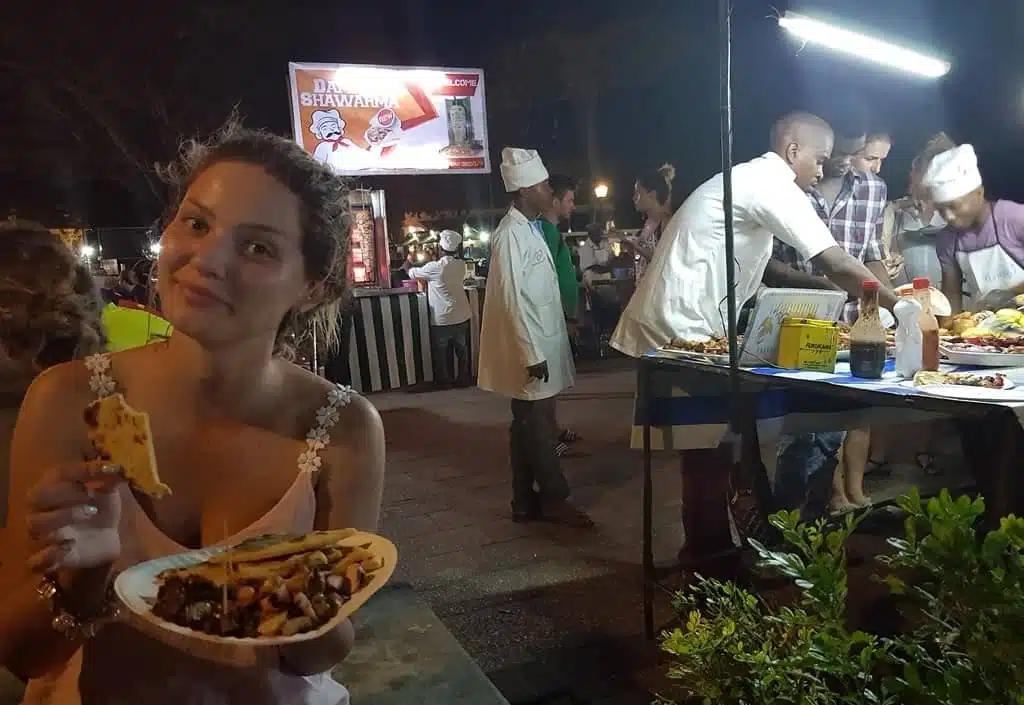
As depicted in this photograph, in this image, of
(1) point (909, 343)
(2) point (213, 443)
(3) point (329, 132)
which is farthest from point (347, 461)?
(3) point (329, 132)

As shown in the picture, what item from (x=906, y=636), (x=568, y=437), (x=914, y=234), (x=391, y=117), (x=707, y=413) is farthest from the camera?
(x=391, y=117)

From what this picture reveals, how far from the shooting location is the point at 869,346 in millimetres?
2701

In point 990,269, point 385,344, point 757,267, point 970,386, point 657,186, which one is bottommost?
point 385,344

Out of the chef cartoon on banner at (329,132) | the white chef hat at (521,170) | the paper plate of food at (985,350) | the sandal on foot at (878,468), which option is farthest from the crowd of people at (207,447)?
the chef cartoon on banner at (329,132)

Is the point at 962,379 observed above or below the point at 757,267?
below

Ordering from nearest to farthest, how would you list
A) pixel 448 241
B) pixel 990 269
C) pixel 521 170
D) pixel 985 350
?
pixel 985 350
pixel 990 269
pixel 521 170
pixel 448 241

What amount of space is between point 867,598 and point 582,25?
11.5 metres

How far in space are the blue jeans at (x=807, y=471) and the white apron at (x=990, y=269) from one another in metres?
1.37

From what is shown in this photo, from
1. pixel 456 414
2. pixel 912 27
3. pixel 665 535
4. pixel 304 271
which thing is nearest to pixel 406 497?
pixel 665 535

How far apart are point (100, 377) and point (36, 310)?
127cm

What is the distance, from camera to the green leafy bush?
3.29ft

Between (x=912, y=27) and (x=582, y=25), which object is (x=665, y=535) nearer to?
(x=912, y=27)

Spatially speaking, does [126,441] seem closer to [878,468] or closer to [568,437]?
[878,468]

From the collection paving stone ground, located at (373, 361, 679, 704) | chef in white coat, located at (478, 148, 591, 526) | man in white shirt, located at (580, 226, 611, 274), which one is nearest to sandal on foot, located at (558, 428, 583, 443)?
paving stone ground, located at (373, 361, 679, 704)
